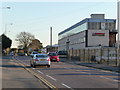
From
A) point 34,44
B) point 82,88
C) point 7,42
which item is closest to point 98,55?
point 82,88

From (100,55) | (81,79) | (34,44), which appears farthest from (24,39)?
(81,79)

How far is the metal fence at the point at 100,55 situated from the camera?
38.5 meters

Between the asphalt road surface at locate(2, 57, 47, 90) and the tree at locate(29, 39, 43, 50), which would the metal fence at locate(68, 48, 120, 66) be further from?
the tree at locate(29, 39, 43, 50)

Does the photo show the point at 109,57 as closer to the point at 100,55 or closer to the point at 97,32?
the point at 100,55

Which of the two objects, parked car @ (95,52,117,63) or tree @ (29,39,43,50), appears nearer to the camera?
parked car @ (95,52,117,63)

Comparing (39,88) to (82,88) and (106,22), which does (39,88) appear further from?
(106,22)

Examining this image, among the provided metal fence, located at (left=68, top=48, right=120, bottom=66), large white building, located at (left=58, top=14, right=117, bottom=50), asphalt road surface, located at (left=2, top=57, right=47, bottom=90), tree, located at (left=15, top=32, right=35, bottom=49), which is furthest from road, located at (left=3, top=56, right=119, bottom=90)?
tree, located at (left=15, top=32, right=35, bottom=49)

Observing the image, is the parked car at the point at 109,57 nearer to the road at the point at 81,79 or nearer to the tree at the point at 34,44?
the road at the point at 81,79

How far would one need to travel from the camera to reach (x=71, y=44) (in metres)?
107

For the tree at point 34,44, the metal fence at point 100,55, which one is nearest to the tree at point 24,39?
the tree at point 34,44

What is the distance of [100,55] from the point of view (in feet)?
140

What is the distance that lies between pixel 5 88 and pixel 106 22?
244ft

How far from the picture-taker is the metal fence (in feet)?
126

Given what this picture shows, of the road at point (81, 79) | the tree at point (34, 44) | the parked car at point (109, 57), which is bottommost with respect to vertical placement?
the road at point (81, 79)
